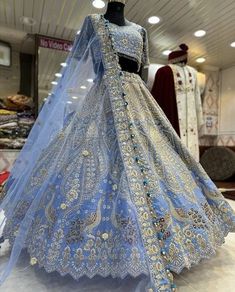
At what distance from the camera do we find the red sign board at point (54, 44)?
326 cm

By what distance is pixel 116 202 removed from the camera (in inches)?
37.1

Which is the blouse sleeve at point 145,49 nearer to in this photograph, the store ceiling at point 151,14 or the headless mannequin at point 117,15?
the headless mannequin at point 117,15

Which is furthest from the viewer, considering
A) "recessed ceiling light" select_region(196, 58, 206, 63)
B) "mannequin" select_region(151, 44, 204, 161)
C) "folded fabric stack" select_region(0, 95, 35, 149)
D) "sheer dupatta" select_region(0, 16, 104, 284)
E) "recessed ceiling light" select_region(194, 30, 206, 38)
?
"recessed ceiling light" select_region(196, 58, 206, 63)

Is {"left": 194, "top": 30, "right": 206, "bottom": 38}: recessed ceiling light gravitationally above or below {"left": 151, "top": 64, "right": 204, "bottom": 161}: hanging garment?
above

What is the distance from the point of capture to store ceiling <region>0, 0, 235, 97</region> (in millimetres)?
2568

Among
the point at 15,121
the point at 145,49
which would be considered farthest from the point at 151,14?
the point at 15,121

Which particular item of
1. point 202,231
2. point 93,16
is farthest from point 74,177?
point 93,16

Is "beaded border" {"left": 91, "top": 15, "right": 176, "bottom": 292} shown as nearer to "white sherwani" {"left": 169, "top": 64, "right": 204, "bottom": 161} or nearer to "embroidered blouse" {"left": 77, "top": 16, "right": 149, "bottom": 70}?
"embroidered blouse" {"left": 77, "top": 16, "right": 149, "bottom": 70}

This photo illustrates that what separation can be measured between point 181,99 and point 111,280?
6.51 ft

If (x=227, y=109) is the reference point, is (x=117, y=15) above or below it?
above

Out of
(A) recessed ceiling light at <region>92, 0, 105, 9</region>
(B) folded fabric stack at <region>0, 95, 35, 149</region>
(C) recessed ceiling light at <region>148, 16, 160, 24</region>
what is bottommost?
(B) folded fabric stack at <region>0, 95, 35, 149</region>

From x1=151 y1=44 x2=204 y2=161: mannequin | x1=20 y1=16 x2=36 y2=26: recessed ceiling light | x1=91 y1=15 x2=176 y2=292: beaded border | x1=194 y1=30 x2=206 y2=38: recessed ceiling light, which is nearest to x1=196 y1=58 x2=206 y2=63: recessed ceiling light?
x1=194 y1=30 x2=206 y2=38: recessed ceiling light

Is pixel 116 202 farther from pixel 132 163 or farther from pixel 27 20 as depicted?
pixel 27 20

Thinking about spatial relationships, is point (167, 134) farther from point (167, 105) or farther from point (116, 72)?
point (167, 105)
